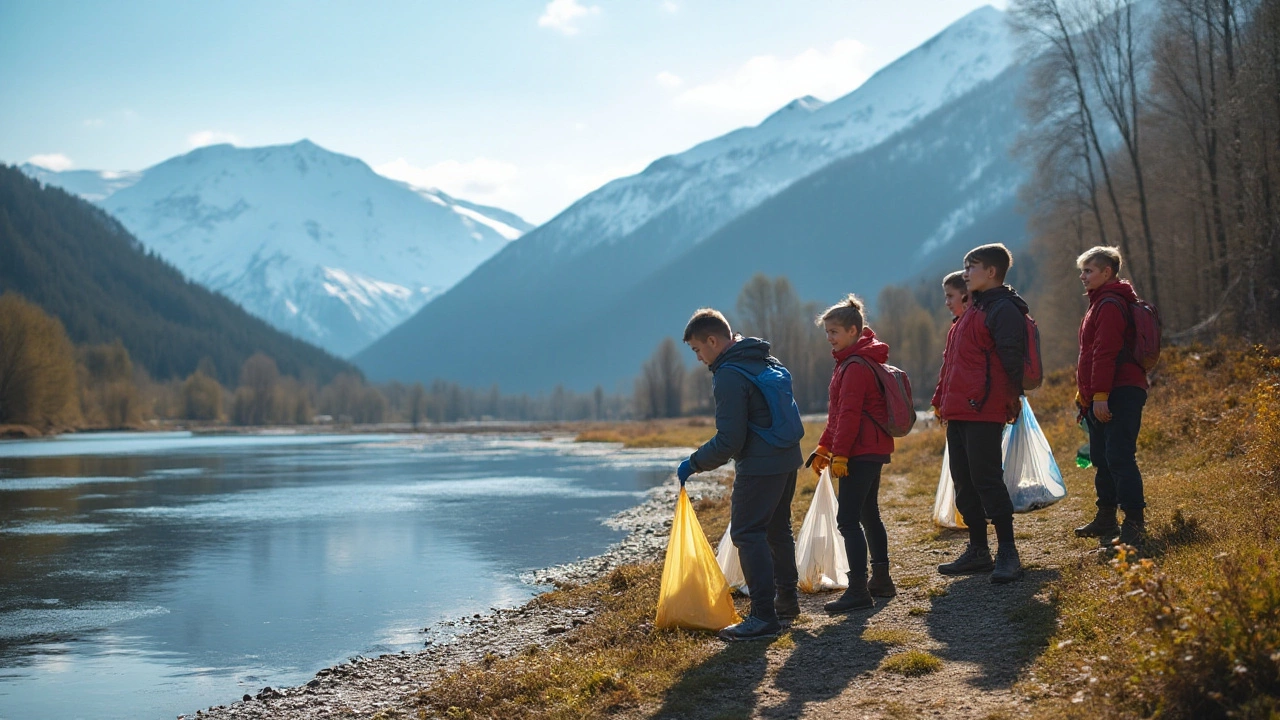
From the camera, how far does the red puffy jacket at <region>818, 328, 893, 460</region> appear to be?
862 centimetres

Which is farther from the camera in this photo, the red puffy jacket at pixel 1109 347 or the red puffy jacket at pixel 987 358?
the red puffy jacket at pixel 1109 347

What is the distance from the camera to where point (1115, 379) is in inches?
351

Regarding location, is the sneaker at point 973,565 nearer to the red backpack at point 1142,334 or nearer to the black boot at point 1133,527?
the black boot at point 1133,527

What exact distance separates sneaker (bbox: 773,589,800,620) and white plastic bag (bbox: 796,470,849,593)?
1.27 m

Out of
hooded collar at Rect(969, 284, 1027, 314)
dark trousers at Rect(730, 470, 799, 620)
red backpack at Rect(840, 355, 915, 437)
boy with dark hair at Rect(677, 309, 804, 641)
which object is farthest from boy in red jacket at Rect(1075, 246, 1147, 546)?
dark trousers at Rect(730, 470, 799, 620)

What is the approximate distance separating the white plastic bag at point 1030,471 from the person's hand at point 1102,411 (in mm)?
1178

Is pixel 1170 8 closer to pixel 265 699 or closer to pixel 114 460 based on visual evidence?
pixel 265 699

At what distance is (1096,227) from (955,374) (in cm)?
3870

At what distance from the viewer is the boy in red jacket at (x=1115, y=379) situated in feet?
28.8

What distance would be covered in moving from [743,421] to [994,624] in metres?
2.54

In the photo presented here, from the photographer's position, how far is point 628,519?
2405 centimetres

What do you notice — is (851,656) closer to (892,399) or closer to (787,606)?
(787,606)

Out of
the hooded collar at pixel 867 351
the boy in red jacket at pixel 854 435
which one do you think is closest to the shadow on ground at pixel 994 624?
the boy in red jacket at pixel 854 435

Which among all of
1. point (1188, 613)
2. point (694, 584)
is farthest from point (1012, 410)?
point (1188, 613)
